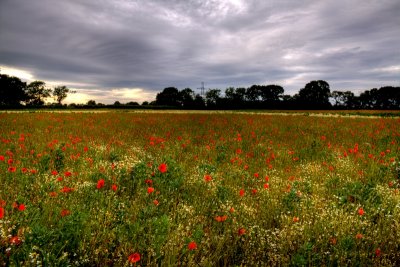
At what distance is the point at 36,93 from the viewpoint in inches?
4638

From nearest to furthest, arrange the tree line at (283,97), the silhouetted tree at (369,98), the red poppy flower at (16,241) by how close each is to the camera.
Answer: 1. the red poppy flower at (16,241)
2. the tree line at (283,97)
3. the silhouetted tree at (369,98)

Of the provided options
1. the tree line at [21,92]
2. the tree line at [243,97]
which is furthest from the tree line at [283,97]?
the tree line at [21,92]

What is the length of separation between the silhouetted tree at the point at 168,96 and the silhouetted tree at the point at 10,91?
56.2m

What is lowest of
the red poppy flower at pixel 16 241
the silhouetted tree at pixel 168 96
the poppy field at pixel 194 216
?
the poppy field at pixel 194 216

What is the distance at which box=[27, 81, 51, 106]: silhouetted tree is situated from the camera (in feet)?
374

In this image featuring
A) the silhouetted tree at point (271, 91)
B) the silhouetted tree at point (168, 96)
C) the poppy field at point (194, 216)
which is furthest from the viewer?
the silhouetted tree at point (271, 91)

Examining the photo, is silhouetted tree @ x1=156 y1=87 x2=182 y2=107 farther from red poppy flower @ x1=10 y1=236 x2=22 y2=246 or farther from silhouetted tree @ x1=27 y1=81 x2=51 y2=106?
red poppy flower @ x1=10 y1=236 x2=22 y2=246

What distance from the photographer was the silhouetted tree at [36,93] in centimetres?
11409

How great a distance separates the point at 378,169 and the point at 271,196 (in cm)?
350

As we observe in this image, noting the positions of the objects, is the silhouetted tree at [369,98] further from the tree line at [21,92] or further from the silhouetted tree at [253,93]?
the tree line at [21,92]

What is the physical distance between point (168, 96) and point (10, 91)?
66.4 m

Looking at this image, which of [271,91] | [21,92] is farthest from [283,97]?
[21,92]

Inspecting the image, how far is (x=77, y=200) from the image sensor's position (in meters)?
4.05

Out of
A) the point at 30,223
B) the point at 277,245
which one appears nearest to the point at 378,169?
the point at 277,245
